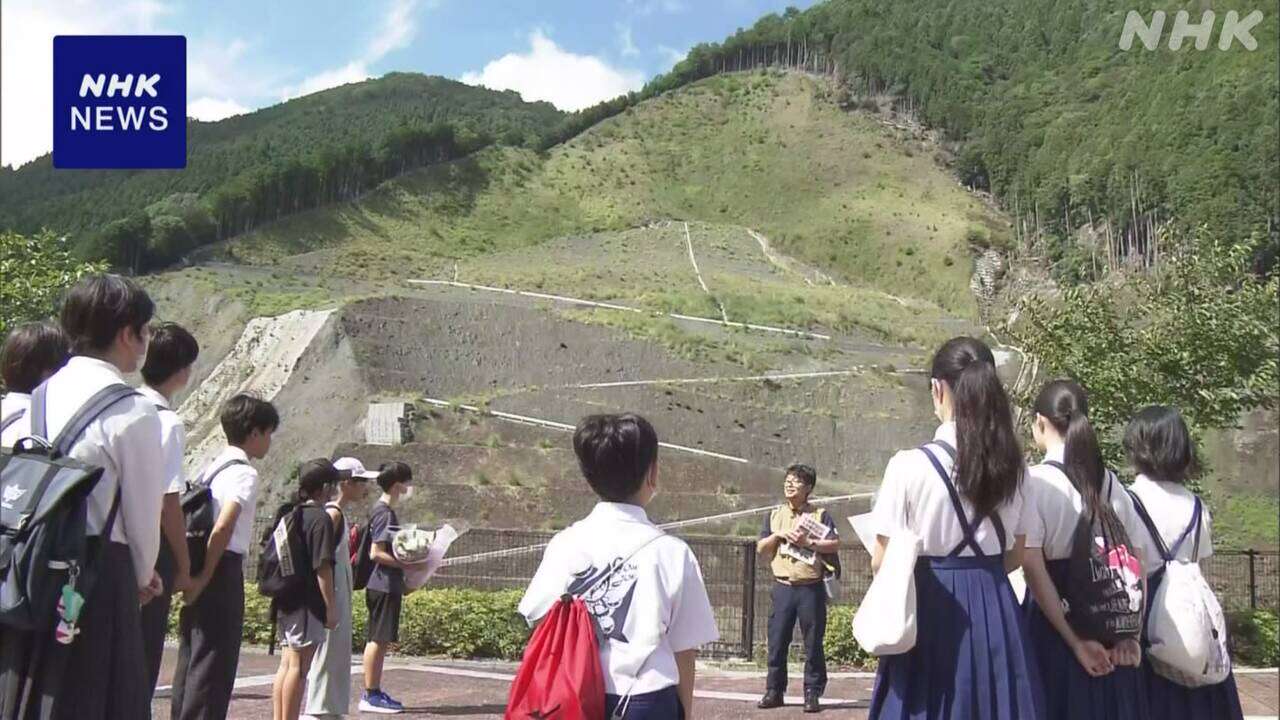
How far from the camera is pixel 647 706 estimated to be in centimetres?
319

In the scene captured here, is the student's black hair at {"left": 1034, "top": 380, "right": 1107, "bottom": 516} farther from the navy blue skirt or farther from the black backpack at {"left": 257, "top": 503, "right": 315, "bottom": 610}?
the black backpack at {"left": 257, "top": 503, "right": 315, "bottom": 610}

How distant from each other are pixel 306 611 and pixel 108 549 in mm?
2913

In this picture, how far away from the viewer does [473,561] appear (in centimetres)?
1862

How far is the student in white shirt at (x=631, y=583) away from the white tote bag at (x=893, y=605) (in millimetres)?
642

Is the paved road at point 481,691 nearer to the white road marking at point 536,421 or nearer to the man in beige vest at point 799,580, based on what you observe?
the man in beige vest at point 799,580

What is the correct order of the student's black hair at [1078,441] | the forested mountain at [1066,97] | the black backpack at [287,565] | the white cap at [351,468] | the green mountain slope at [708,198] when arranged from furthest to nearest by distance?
the green mountain slope at [708,198], the forested mountain at [1066,97], the white cap at [351,468], the black backpack at [287,565], the student's black hair at [1078,441]

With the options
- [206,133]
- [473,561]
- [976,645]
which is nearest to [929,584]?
[976,645]

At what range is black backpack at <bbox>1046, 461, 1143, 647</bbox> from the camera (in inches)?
161

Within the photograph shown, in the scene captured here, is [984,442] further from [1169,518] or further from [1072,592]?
[1169,518]

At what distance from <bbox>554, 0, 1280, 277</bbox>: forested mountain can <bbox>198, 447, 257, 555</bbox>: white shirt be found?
60.0 m

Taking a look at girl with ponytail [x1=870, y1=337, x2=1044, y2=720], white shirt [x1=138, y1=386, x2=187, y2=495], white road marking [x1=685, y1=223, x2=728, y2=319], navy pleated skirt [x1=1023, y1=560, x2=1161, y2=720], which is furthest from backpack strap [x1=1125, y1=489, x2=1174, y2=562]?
white road marking [x1=685, y1=223, x2=728, y2=319]

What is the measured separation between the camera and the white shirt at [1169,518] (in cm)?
445

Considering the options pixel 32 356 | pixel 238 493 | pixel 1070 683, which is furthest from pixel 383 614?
pixel 1070 683

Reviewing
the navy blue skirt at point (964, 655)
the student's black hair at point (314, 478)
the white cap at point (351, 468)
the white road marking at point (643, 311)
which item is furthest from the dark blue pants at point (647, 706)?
the white road marking at point (643, 311)
